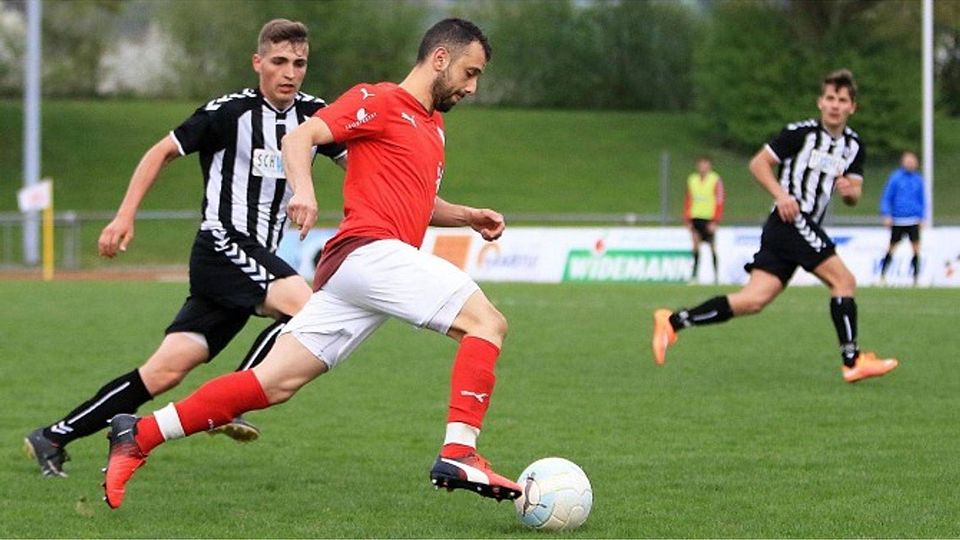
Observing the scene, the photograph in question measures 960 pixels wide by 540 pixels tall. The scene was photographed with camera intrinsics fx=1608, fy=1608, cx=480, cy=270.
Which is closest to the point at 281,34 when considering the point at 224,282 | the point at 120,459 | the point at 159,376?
the point at 224,282

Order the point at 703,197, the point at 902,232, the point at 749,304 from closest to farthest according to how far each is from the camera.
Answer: the point at 749,304 < the point at 902,232 < the point at 703,197

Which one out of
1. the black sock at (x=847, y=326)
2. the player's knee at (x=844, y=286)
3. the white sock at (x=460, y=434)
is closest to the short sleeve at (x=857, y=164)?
the player's knee at (x=844, y=286)

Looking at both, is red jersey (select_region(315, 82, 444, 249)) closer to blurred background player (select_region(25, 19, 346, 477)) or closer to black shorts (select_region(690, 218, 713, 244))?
blurred background player (select_region(25, 19, 346, 477))

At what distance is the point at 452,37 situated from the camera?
19.1 feet

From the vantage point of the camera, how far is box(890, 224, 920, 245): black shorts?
2286 centimetres

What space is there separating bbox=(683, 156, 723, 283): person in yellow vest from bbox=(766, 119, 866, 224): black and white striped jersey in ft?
44.0

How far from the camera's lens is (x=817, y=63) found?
156 ft

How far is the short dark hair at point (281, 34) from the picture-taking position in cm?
705

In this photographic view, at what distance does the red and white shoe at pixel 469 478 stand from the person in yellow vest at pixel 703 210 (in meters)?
18.9

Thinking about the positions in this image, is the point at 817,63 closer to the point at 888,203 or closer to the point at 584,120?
the point at 584,120

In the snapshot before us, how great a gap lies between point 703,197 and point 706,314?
14.2 metres

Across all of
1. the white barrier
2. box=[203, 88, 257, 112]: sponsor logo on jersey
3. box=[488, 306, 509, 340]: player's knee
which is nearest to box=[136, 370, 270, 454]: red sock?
box=[488, 306, 509, 340]: player's knee

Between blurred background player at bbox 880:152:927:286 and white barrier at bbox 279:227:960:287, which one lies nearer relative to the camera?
blurred background player at bbox 880:152:927:286

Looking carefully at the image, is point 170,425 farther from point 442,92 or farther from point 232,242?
point 442,92
